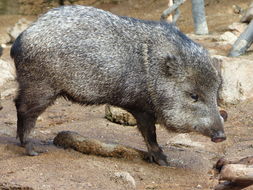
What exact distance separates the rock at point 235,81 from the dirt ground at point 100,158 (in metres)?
0.13

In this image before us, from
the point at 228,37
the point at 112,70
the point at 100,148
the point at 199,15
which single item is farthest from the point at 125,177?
the point at 199,15

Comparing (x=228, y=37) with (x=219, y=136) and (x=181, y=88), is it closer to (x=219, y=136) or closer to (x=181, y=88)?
(x=181, y=88)

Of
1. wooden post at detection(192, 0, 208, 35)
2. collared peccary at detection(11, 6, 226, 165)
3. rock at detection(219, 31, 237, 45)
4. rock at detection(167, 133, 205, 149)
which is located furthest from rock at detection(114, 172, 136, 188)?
wooden post at detection(192, 0, 208, 35)

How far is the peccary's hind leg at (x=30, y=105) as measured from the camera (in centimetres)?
542

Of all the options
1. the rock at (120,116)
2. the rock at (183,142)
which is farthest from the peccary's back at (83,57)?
the rock at (120,116)

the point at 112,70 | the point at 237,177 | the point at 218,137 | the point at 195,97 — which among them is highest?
the point at 237,177

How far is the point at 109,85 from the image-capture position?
5484 millimetres

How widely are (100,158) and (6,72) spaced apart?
552 cm

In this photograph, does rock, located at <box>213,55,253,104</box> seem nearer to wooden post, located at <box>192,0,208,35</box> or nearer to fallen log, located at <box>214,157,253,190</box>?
wooden post, located at <box>192,0,208,35</box>

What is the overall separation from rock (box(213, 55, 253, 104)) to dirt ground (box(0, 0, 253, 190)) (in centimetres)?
13

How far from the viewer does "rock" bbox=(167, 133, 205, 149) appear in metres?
6.61

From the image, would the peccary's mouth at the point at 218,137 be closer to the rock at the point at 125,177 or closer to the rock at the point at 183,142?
the rock at the point at 125,177

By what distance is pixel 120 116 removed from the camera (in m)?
7.57

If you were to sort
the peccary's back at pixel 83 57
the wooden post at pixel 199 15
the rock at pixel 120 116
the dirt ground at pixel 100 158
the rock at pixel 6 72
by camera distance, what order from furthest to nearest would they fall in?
1. the wooden post at pixel 199 15
2. the rock at pixel 6 72
3. the rock at pixel 120 116
4. the peccary's back at pixel 83 57
5. the dirt ground at pixel 100 158
